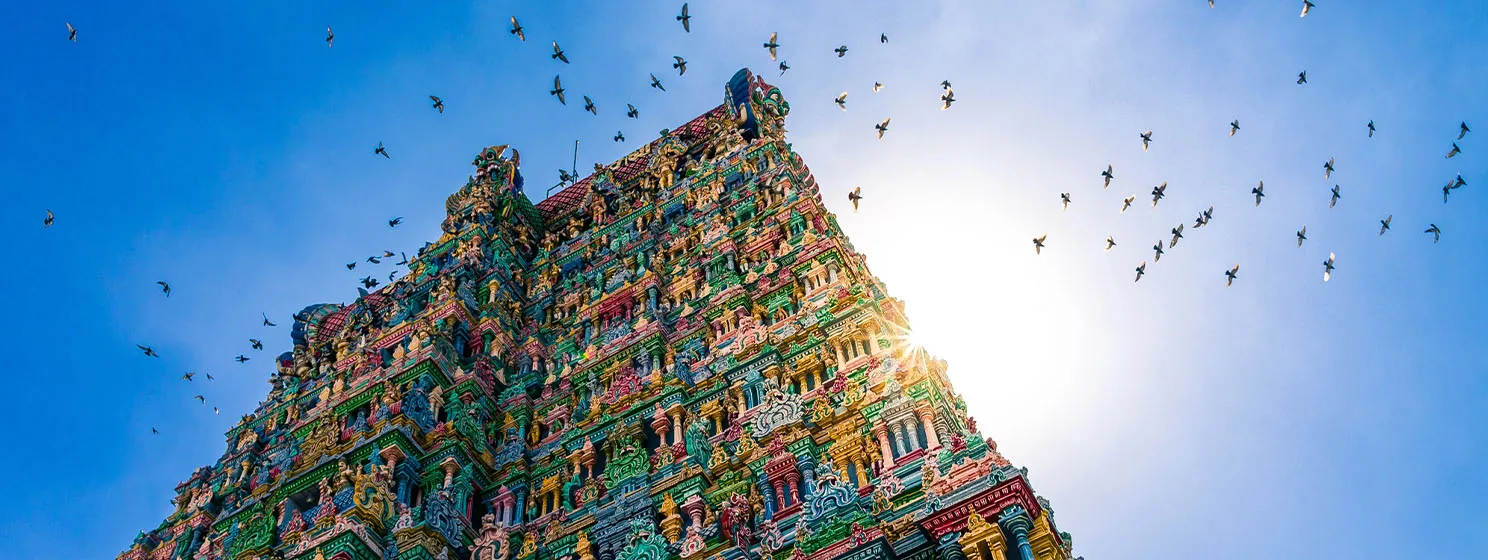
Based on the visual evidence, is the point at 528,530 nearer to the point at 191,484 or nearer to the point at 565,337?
the point at 565,337

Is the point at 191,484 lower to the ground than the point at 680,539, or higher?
higher

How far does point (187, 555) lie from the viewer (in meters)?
25.3

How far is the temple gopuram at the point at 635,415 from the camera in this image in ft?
57.5

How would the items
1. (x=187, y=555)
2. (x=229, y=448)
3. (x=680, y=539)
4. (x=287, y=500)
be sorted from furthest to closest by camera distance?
(x=229, y=448)
(x=187, y=555)
(x=287, y=500)
(x=680, y=539)

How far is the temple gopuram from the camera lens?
690 inches

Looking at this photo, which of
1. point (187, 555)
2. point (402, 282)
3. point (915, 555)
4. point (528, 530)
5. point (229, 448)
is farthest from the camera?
point (402, 282)

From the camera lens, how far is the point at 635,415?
22.3 m

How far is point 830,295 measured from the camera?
22531 millimetres

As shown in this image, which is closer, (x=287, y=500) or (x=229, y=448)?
(x=287, y=500)

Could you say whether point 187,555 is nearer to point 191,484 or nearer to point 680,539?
point 191,484

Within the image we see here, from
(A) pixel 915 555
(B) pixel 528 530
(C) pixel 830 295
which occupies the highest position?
(C) pixel 830 295

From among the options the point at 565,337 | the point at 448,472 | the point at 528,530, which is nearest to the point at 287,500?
the point at 448,472

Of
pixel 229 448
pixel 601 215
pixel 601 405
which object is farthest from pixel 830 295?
pixel 229 448

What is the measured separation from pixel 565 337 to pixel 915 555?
41.9ft
